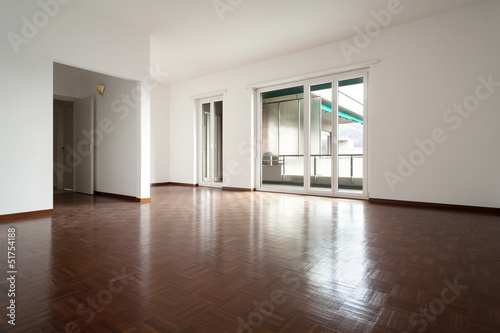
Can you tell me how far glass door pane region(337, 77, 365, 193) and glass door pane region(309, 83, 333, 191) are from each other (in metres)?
0.23

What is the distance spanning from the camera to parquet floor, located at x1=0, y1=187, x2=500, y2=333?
54.4 inches

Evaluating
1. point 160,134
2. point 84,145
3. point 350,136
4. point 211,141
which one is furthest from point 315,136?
point 84,145

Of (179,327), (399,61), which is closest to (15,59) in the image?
(179,327)

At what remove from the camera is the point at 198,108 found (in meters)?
8.48

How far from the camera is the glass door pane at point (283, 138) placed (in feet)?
21.7

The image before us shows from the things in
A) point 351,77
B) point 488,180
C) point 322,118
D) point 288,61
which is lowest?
point 488,180

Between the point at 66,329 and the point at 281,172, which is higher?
the point at 281,172

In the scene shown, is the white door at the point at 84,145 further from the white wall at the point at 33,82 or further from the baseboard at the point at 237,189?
the baseboard at the point at 237,189

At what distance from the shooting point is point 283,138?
7.03 metres

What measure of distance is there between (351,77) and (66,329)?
5892 mm

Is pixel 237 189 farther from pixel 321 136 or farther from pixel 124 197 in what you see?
pixel 124 197

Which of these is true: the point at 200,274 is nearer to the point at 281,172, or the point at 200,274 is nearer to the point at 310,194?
the point at 310,194

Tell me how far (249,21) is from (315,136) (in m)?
2.76

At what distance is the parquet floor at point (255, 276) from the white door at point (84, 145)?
319 cm
